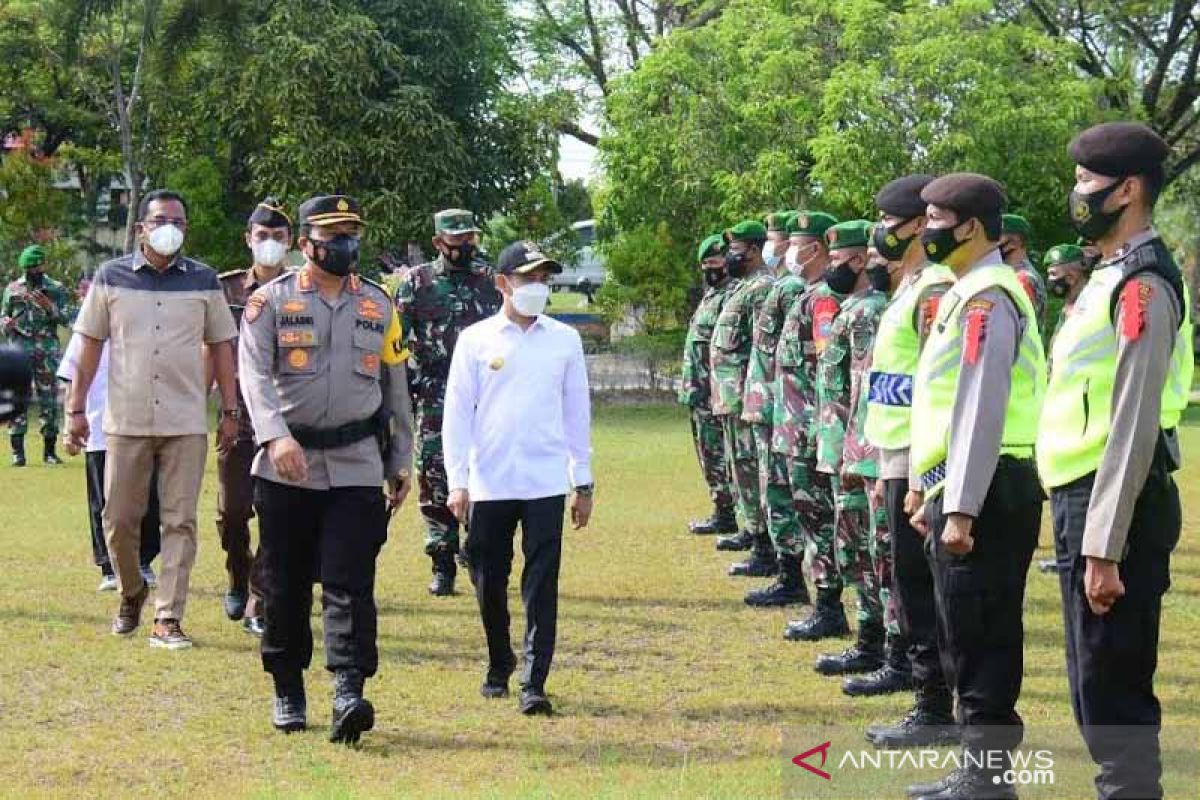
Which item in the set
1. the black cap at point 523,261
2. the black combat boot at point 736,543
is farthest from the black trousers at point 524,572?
the black combat boot at point 736,543

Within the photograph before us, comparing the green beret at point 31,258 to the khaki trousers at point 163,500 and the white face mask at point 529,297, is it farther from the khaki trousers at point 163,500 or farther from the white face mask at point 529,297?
the white face mask at point 529,297

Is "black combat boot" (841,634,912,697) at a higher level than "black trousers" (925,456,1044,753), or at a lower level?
lower

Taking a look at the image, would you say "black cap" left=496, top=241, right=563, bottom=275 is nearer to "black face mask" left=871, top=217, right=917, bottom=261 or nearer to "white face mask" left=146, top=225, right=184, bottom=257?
"black face mask" left=871, top=217, right=917, bottom=261

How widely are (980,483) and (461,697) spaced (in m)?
3.07

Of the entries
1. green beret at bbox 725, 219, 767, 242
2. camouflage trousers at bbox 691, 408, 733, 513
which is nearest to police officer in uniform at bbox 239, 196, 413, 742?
green beret at bbox 725, 219, 767, 242

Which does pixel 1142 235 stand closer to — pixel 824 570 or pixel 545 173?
pixel 824 570

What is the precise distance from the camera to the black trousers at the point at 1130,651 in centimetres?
479

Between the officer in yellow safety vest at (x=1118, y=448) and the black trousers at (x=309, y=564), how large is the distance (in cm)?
300

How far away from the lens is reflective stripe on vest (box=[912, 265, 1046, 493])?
5656 millimetres

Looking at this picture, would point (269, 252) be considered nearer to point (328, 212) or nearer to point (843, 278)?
point (328, 212)

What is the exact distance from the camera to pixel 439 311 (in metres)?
10.2

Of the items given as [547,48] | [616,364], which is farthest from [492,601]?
[547,48]

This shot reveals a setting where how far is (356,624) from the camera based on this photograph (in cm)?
688

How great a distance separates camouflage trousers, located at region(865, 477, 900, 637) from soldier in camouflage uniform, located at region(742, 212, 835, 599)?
5.32 ft
